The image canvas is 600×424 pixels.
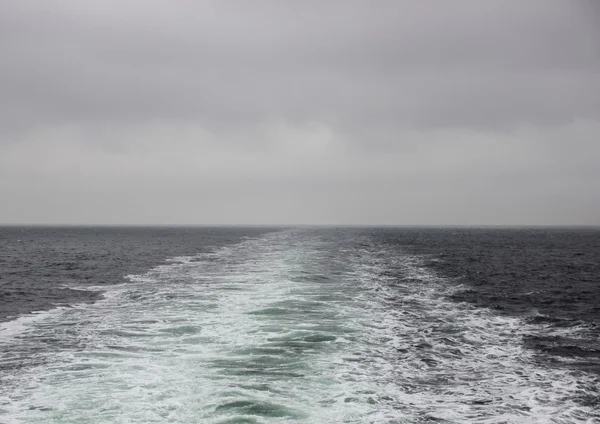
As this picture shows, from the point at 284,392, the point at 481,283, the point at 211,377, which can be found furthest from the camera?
the point at 481,283

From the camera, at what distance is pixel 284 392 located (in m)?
12.0

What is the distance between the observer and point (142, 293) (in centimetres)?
2998

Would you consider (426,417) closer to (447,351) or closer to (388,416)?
(388,416)

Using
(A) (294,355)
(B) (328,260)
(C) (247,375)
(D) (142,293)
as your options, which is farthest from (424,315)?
(B) (328,260)

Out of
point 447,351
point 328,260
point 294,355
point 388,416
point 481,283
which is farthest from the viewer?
point 328,260

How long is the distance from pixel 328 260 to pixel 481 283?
17369 millimetres

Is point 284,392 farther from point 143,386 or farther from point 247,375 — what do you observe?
point 143,386

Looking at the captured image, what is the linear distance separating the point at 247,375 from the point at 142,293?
18.6 m

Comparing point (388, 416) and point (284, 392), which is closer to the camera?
point (388, 416)

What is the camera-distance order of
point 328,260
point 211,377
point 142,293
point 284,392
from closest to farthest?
point 284,392 < point 211,377 < point 142,293 < point 328,260

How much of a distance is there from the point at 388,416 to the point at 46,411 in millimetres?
7502

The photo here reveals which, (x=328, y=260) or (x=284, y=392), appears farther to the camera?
(x=328, y=260)

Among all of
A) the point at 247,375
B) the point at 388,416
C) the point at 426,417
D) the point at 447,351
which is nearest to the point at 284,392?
the point at 247,375

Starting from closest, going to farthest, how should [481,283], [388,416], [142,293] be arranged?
[388,416], [142,293], [481,283]
